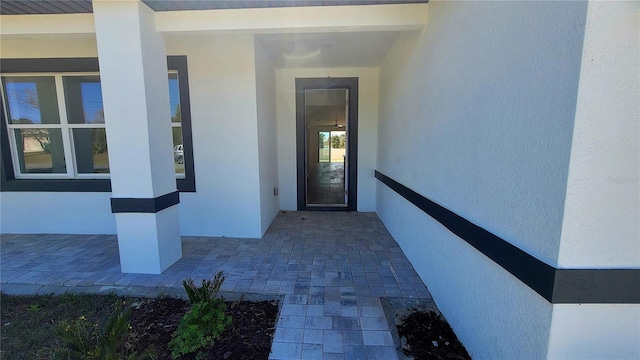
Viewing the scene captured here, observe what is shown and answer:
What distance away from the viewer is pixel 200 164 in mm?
3771

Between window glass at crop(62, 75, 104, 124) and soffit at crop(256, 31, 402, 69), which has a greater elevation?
soffit at crop(256, 31, 402, 69)

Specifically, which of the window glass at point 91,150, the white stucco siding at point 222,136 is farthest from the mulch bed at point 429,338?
the window glass at point 91,150

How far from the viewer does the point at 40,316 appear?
2139mm

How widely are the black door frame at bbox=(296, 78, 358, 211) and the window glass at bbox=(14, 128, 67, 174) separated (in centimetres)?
366

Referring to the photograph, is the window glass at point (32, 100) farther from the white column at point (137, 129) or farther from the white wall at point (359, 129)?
the white wall at point (359, 129)

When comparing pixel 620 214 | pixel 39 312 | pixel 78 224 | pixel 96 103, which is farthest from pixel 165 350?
pixel 96 103

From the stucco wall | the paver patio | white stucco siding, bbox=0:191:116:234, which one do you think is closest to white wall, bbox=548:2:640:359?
the paver patio

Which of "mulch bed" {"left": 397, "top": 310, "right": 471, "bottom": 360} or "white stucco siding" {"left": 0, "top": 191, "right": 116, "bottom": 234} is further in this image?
"white stucco siding" {"left": 0, "top": 191, "right": 116, "bottom": 234}

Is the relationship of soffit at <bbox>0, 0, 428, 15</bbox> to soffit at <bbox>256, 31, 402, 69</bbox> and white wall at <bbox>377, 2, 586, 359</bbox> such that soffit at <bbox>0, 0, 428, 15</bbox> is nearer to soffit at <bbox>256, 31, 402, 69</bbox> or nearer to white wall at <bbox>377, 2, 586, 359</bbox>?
soffit at <bbox>256, 31, 402, 69</bbox>

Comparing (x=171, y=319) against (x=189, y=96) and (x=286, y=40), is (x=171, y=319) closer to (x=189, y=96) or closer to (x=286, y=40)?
(x=189, y=96)

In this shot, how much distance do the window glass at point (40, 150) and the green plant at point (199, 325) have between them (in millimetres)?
3845

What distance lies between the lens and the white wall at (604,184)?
95 cm

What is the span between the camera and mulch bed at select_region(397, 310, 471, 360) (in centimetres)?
171

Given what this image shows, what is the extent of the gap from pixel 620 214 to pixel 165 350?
2.48 m
